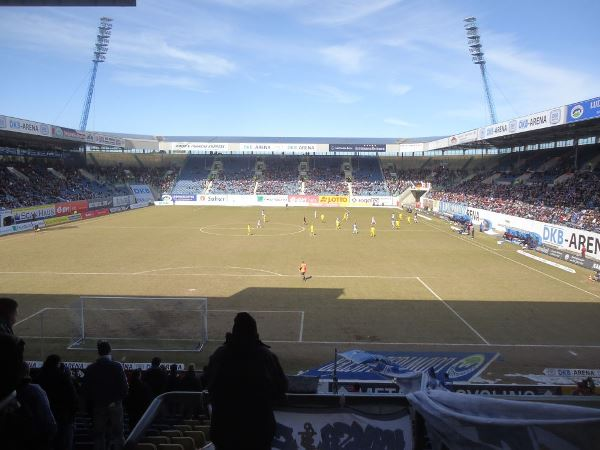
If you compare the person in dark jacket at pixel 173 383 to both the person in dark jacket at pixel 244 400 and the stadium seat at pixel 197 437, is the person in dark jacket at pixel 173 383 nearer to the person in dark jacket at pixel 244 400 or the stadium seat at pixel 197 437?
the stadium seat at pixel 197 437

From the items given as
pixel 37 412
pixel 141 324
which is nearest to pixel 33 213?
pixel 141 324

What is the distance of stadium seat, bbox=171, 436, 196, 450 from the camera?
4.32 metres

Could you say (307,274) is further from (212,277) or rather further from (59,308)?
(59,308)

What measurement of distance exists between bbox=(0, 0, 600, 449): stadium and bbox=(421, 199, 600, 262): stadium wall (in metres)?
0.17

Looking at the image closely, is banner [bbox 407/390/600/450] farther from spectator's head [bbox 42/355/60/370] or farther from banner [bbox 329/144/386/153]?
banner [bbox 329/144/386/153]

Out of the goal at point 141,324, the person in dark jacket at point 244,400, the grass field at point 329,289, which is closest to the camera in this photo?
the person in dark jacket at point 244,400

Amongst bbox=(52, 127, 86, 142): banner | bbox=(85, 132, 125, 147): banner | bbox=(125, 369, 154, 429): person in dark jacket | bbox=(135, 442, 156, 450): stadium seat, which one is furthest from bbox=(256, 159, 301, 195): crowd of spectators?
bbox=(135, 442, 156, 450): stadium seat

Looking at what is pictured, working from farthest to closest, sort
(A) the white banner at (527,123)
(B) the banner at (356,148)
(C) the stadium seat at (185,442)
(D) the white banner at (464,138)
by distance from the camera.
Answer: (B) the banner at (356,148) → (D) the white banner at (464,138) → (A) the white banner at (527,123) → (C) the stadium seat at (185,442)

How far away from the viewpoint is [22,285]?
23125 millimetres

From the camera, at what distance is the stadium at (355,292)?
11.3 ft

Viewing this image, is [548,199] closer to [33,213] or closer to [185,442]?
[185,442]

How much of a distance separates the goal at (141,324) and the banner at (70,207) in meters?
39.1

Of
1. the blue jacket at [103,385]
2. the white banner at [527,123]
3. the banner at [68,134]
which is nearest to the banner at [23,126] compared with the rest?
the banner at [68,134]

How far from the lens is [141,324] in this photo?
17.4 m
